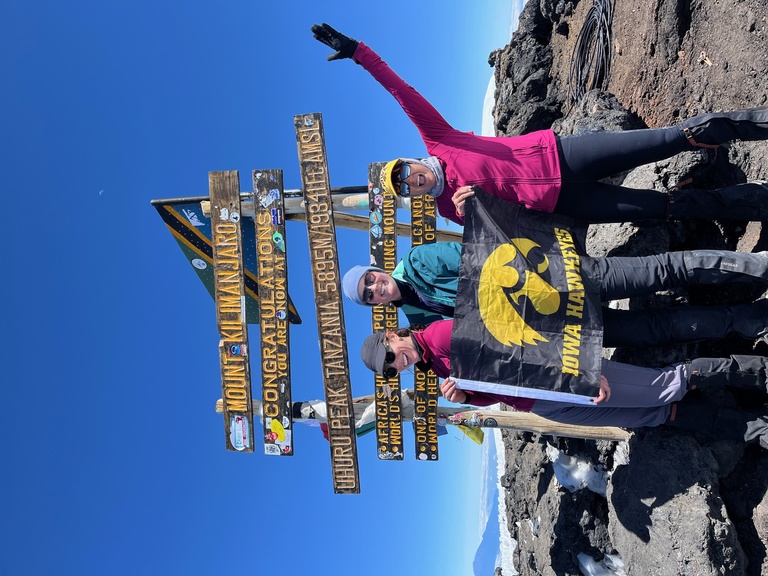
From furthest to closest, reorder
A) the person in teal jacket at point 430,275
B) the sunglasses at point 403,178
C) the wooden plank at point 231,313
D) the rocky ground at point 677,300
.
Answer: the wooden plank at point 231,313, the rocky ground at point 677,300, the person in teal jacket at point 430,275, the sunglasses at point 403,178

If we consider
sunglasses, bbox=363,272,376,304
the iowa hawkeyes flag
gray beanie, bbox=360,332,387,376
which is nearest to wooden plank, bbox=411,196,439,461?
the iowa hawkeyes flag

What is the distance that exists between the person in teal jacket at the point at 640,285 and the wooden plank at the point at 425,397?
3.37 metres

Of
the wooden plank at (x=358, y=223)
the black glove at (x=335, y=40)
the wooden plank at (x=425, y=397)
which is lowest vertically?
the wooden plank at (x=425, y=397)

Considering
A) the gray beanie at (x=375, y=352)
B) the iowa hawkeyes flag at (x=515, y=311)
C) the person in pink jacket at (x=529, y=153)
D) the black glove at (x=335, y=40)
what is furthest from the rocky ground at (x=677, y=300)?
the black glove at (x=335, y=40)

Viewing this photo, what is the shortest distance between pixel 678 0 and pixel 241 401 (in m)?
8.58

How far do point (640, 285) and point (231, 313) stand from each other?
5649 millimetres

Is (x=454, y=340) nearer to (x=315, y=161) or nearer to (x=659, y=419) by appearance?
(x=659, y=419)

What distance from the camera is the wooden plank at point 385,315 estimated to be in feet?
31.0

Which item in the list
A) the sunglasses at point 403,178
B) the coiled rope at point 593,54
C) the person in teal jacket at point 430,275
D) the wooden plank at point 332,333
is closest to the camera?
the sunglasses at point 403,178

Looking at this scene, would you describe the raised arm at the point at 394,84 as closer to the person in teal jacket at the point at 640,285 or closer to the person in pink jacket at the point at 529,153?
the person in pink jacket at the point at 529,153

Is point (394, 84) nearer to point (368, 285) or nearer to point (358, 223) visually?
point (368, 285)

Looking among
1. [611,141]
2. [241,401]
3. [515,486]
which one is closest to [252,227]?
[241,401]

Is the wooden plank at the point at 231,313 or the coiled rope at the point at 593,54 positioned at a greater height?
the coiled rope at the point at 593,54

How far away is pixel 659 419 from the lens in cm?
642
